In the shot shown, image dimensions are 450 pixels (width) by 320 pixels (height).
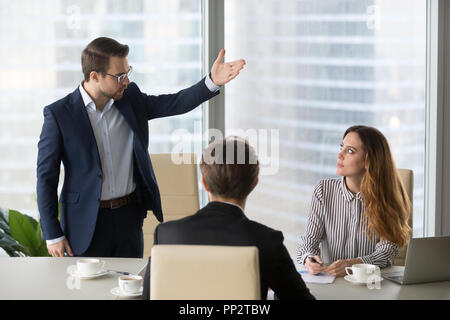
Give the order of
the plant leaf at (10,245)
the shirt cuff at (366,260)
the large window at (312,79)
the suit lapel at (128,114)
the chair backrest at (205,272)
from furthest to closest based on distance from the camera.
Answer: the large window at (312,79), the plant leaf at (10,245), the suit lapel at (128,114), the shirt cuff at (366,260), the chair backrest at (205,272)

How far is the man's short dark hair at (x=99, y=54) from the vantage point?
8.93ft

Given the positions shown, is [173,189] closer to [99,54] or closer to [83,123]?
[83,123]

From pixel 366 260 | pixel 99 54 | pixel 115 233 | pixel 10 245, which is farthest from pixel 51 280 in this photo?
pixel 10 245

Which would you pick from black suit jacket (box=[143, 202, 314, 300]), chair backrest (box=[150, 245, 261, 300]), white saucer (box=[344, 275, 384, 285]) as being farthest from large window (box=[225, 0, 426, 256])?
chair backrest (box=[150, 245, 261, 300])

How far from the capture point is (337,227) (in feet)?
8.70

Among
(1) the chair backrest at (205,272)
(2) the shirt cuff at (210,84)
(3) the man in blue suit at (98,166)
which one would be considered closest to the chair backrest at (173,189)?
(3) the man in blue suit at (98,166)

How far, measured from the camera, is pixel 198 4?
4125 millimetres

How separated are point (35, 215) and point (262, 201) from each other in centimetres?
157

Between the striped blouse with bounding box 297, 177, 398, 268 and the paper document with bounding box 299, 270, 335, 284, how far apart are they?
0.29 metres

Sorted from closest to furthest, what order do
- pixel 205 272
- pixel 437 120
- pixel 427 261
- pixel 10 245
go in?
1. pixel 205 272
2. pixel 427 261
3. pixel 10 245
4. pixel 437 120

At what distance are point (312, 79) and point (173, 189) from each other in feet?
5.12

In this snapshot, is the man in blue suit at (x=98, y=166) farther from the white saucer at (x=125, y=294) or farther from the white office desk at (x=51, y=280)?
the white saucer at (x=125, y=294)

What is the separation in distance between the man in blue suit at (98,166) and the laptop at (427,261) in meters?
1.21
